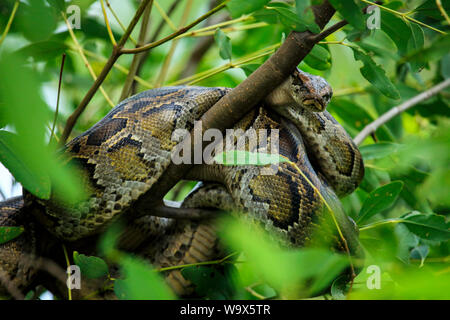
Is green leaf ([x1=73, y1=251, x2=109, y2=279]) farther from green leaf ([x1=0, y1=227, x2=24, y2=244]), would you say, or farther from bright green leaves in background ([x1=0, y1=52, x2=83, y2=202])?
bright green leaves in background ([x1=0, y1=52, x2=83, y2=202])

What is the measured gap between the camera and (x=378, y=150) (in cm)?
250

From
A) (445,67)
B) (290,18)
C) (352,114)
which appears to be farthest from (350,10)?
(445,67)

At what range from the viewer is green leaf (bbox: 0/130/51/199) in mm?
1213

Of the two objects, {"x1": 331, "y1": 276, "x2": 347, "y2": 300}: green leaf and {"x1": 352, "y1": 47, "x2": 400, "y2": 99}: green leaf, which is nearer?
{"x1": 331, "y1": 276, "x2": 347, "y2": 300}: green leaf

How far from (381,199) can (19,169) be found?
1.40 m

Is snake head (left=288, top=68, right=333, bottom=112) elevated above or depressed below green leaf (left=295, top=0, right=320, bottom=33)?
above

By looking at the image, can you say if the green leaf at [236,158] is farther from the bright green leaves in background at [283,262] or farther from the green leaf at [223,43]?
the green leaf at [223,43]

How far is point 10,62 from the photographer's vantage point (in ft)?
2.32

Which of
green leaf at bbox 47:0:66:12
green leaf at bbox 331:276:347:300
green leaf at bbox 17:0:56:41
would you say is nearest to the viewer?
green leaf at bbox 17:0:56:41

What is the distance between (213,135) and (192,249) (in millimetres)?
752

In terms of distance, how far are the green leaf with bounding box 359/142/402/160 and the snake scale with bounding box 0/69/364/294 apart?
181 millimetres

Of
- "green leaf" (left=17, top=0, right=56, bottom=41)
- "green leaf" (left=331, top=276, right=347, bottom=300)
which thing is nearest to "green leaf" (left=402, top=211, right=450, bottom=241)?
"green leaf" (left=331, top=276, right=347, bottom=300)

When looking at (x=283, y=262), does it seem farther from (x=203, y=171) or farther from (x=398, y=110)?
(x=398, y=110)
